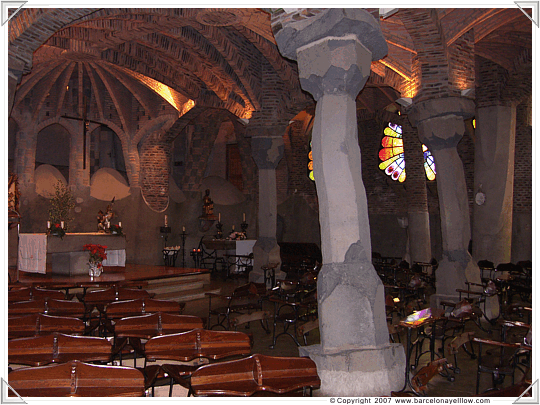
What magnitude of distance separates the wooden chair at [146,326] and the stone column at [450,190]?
569 cm

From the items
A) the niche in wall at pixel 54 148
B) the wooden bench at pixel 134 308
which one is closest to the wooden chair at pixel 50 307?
the wooden bench at pixel 134 308

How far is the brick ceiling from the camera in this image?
330 inches

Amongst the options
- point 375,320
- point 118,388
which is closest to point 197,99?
point 375,320

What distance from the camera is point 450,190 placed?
898 centimetres

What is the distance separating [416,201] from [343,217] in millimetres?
11331

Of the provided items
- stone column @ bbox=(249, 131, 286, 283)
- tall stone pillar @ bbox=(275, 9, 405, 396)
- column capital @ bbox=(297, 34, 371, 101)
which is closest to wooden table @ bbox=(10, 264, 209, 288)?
stone column @ bbox=(249, 131, 286, 283)

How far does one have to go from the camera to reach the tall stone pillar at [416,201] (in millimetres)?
15141

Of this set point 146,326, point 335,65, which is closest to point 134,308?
point 146,326

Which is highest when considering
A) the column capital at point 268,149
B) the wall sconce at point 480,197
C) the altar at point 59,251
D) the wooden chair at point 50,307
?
the column capital at point 268,149

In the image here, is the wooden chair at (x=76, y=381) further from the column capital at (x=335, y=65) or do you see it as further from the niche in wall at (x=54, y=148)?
the niche in wall at (x=54, y=148)

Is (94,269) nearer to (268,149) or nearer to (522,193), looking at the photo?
(268,149)

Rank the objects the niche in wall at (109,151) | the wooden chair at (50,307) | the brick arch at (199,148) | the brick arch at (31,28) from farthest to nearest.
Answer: the niche in wall at (109,151), the brick arch at (199,148), the brick arch at (31,28), the wooden chair at (50,307)
